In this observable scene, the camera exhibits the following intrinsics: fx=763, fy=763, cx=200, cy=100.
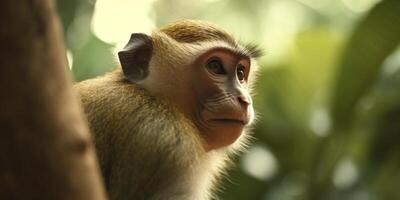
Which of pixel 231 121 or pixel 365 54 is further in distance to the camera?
pixel 365 54

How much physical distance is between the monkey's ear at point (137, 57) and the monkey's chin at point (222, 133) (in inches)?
12.8

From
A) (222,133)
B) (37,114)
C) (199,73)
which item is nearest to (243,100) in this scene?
(222,133)

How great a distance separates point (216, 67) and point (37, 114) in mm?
1744

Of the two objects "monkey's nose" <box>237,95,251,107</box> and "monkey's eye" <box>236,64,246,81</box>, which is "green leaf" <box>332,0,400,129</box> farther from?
"monkey's nose" <box>237,95,251,107</box>

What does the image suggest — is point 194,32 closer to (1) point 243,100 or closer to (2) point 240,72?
(2) point 240,72

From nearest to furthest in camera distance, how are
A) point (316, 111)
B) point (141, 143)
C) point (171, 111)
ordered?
point (141, 143) < point (171, 111) < point (316, 111)

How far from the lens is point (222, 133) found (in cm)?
279

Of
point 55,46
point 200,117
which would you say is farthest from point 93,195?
point 200,117

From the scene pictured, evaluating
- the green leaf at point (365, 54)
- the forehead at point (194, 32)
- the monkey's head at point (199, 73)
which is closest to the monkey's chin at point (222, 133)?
the monkey's head at point (199, 73)

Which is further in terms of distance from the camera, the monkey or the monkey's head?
the monkey's head

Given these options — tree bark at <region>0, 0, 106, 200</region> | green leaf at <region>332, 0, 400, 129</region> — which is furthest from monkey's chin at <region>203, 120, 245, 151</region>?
tree bark at <region>0, 0, 106, 200</region>

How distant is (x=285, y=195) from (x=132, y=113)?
7.03ft

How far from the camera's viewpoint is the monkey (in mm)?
2531

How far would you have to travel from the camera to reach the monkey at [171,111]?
2.53 m
